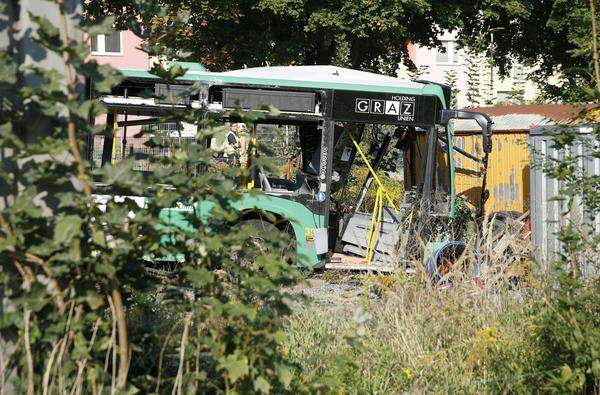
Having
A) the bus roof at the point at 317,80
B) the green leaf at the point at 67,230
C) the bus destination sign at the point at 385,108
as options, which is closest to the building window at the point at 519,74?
the bus roof at the point at 317,80

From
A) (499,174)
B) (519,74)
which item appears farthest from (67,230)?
(519,74)

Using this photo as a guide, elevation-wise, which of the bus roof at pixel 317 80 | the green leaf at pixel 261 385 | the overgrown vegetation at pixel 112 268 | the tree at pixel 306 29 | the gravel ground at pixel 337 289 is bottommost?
the gravel ground at pixel 337 289

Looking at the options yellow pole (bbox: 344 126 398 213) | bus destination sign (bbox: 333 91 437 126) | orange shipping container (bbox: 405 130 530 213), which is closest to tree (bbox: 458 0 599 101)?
orange shipping container (bbox: 405 130 530 213)

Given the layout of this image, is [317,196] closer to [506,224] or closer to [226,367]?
[506,224]

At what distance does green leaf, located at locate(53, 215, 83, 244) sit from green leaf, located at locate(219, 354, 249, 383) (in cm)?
75

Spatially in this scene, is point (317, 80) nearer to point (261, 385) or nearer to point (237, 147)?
point (237, 147)

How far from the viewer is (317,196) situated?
12367mm

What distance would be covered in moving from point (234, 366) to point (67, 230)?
2.68 ft

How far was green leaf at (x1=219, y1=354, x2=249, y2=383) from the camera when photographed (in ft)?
11.8

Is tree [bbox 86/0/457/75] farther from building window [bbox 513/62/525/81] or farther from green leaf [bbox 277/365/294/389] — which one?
green leaf [bbox 277/365/294/389]

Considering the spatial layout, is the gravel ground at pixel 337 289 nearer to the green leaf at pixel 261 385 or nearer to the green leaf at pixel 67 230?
the green leaf at pixel 261 385

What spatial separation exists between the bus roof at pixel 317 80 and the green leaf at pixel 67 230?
891cm

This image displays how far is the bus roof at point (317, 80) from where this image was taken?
12414mm

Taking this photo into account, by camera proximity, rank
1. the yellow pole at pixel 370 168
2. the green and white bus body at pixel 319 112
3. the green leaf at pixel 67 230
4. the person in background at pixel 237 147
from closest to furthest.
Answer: the green leaf at pixel 67 230, the person in background at pixel 237 147, the yellow pole at pixel 370 168, the green and white bus body at pixel 319 112
